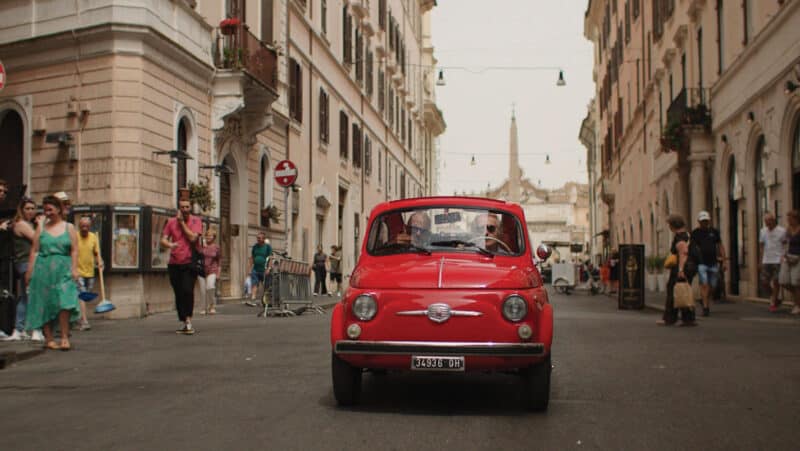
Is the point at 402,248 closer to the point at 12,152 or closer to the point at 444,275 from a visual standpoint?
the point at 444,275

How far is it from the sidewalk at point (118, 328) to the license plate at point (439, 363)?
16.4 ft

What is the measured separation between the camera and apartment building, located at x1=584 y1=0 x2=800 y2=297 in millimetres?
18266

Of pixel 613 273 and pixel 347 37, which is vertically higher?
pixel 347 37

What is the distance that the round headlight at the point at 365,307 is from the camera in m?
6.35

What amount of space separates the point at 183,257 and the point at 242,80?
29.1ft

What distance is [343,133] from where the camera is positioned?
35.6m

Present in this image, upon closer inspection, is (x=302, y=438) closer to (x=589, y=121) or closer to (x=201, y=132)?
(x=201, y=132)

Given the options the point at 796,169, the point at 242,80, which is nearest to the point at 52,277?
the point at 242,80

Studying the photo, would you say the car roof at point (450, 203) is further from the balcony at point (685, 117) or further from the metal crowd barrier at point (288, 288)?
the balcony at point (685, 117)

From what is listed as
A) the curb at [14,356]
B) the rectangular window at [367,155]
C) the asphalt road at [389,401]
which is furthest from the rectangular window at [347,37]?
the curb at [14,356]

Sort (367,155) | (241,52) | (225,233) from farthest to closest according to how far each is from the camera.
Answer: (367,155), (225,233), (241,52)

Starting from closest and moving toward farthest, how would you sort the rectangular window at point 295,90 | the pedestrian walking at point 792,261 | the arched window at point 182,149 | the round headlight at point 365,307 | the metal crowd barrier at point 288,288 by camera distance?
the round headlight at point 365,307
the pedestrian walking at point 792,261
the metal crowd barrier at point 288,288
the arched window at point 182,149
the rectangular window at point 295,90

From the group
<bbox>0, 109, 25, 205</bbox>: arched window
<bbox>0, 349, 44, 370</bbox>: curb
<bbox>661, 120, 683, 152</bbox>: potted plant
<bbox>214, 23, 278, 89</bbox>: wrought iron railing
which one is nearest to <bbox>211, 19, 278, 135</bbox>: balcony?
<bbox>214, 23, 278, 89</bbox>: wrought iron railing

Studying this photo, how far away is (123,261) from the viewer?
16.3 meters
